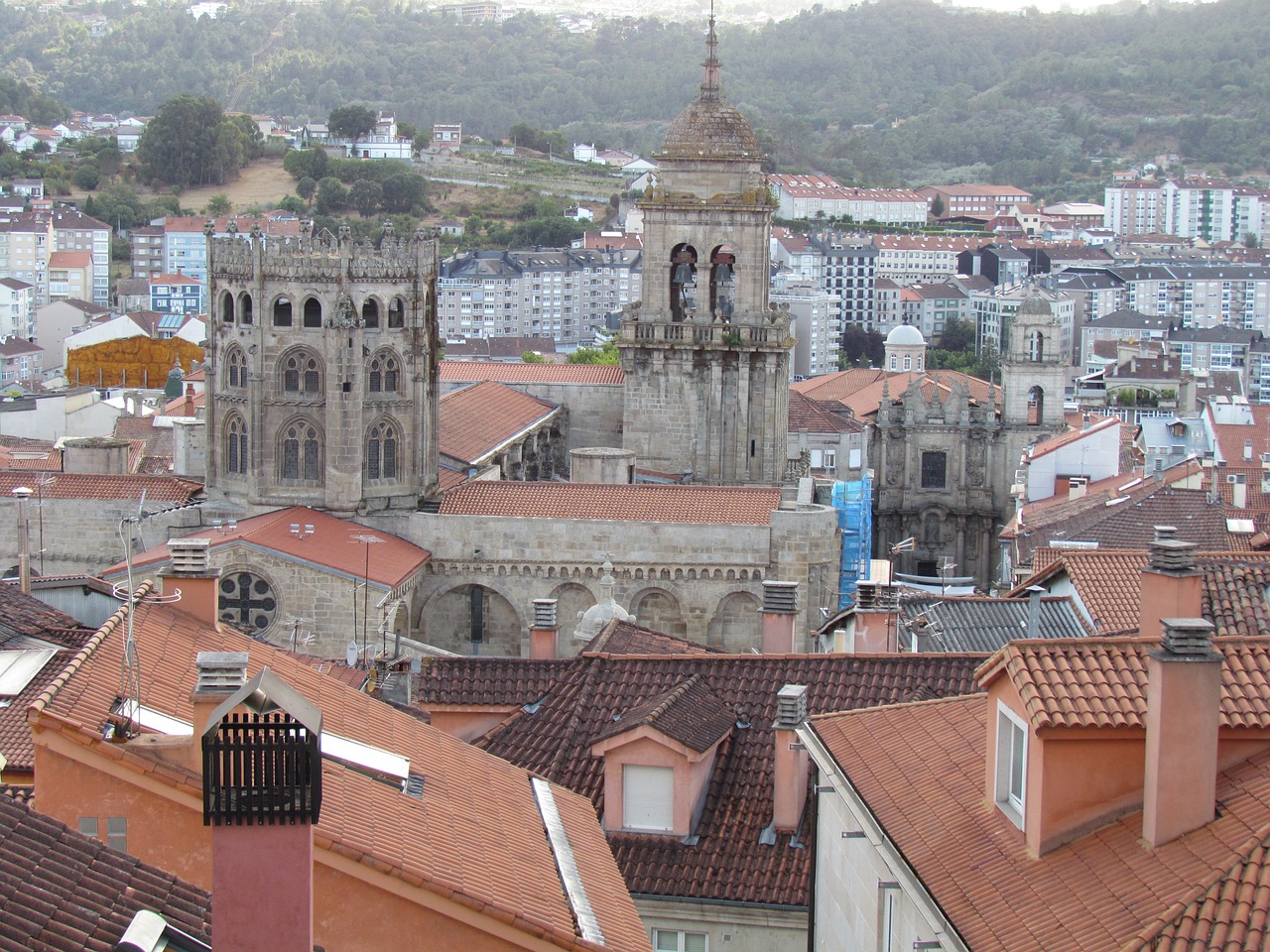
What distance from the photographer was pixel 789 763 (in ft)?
68.9

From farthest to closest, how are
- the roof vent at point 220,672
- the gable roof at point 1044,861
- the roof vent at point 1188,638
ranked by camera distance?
the roof vent at point 220,672 → the roof vent at point 1188,638 → the gable roof at point 1044,861

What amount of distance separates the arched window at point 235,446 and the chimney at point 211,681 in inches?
1204

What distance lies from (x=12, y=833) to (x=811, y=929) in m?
9.28

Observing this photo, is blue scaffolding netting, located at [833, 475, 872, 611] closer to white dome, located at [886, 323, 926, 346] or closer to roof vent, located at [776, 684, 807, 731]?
roof vent, located at [776, 684, 807, 731]

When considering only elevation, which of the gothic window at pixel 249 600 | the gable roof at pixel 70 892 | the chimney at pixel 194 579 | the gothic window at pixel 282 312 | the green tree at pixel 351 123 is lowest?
the gothic window at pixel 249 600

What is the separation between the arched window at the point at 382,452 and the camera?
43844 millimetres

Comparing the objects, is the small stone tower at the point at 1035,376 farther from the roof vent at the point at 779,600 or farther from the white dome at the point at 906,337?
the roof vent at the point at 779,600

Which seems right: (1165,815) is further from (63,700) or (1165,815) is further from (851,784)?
(63,700)

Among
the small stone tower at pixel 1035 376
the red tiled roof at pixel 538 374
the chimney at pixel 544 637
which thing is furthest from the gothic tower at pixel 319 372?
the small stone tower at pixel 1035 376

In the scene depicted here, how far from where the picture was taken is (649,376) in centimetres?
5522

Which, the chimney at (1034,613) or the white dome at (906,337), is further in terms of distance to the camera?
the white dome at (906,337)

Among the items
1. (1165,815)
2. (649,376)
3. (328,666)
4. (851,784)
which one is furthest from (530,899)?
(649,376)

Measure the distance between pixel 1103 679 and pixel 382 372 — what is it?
31075mm

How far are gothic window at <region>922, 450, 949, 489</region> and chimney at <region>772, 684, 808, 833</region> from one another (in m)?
61.3
